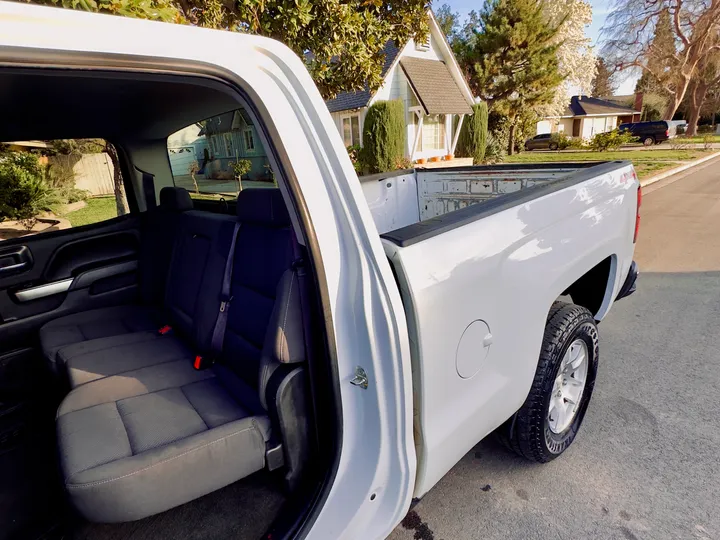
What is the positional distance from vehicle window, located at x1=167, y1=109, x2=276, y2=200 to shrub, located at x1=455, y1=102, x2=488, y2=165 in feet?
54.1

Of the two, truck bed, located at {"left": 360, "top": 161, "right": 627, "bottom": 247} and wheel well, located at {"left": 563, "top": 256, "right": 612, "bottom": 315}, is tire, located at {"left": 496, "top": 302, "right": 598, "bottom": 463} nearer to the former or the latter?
wheel well, located at {"left": 563, "top": 256, "right": 612, "bottom": 315}

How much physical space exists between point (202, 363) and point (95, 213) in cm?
233

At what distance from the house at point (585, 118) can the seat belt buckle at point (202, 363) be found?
137 feet

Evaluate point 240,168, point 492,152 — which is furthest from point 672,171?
point 240,168

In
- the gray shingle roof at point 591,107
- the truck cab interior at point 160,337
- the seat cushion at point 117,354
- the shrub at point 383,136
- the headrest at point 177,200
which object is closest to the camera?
the truck cab interior at point 160,337

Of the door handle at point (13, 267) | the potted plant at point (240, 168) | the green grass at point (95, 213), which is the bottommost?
the door handle at point (13, 267)

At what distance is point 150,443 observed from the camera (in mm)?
1561

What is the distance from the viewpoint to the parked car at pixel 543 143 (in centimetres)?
3002

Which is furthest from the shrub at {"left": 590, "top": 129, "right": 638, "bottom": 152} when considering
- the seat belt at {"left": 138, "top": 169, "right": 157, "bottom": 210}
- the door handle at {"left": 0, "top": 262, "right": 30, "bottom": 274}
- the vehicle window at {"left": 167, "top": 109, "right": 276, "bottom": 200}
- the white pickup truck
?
the door handle at {"left": 0, "top": 262, "right": 30, "bottom": 274}

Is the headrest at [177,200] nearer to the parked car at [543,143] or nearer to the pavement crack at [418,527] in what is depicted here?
the pavement crack at [418,527]

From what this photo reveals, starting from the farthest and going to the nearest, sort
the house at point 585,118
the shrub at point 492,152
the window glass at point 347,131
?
the house at point 585,118 → the shrub at point 492,152 → the window glass at point 347,131

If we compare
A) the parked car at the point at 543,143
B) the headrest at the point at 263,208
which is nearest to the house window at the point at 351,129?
the headrest at the point at 263,208

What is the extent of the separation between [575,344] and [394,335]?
1476 mm

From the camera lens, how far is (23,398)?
2.62m
